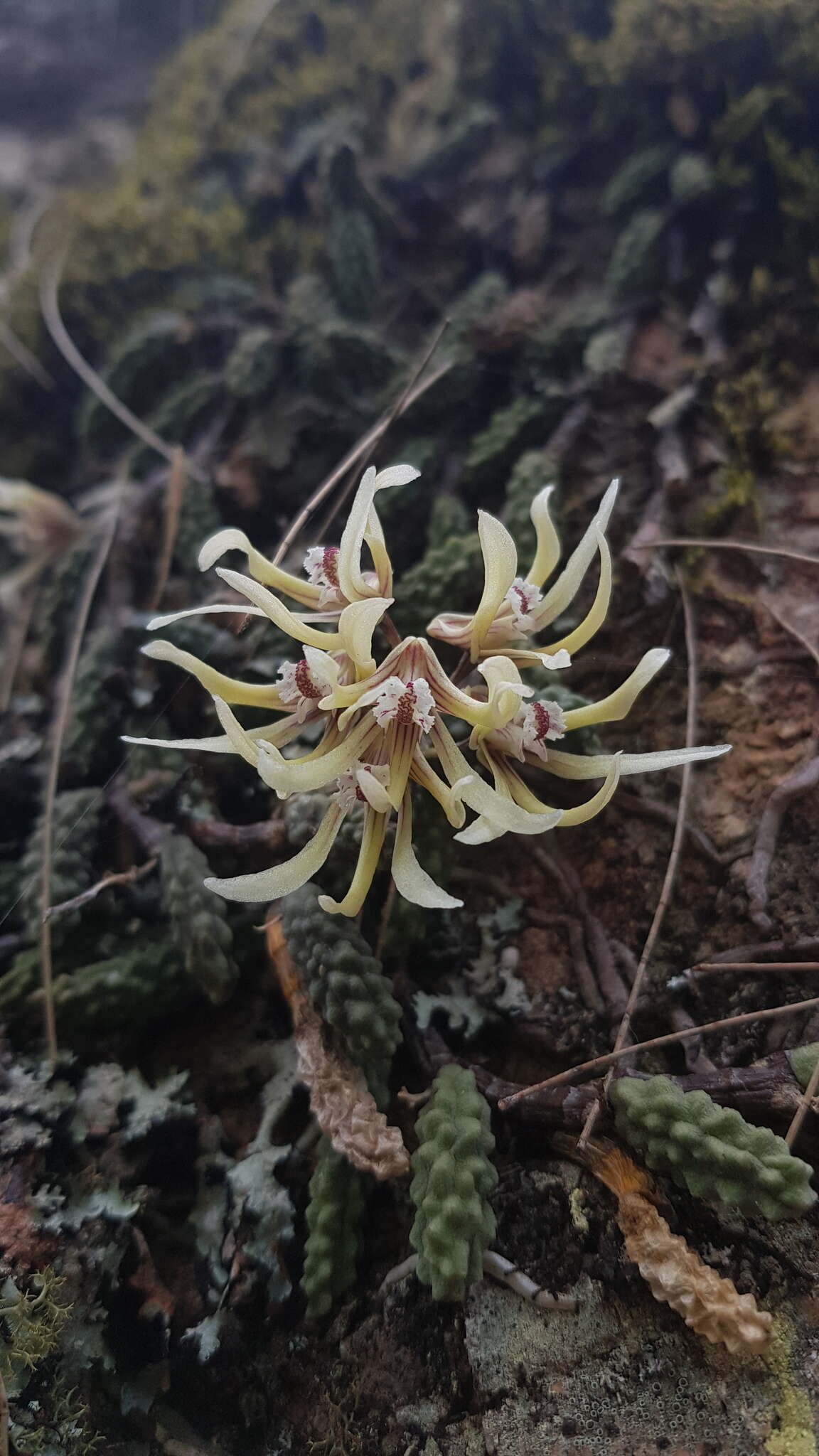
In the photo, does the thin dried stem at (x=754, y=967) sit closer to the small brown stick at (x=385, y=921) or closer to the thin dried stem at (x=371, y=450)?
the small brown stick at (x=385, y=921)

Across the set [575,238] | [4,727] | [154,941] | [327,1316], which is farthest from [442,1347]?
[575,238]

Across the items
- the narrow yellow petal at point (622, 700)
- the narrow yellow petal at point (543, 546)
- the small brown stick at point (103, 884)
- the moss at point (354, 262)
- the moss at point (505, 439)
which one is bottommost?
the small brown stick at point (103, 884)

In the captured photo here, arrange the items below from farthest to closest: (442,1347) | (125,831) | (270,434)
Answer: (270,434) < (125,831) < (442,1347)

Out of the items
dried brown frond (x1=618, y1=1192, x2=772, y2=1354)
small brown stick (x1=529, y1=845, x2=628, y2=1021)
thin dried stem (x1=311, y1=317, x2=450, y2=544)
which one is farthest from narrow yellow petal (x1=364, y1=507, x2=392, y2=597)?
dried brown frond (x1=618, y1=1192, x2=772, y2=1354)

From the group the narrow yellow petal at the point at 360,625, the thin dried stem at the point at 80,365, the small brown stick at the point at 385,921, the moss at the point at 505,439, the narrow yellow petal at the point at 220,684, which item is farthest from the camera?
the thin dried stem at the point at 80,365

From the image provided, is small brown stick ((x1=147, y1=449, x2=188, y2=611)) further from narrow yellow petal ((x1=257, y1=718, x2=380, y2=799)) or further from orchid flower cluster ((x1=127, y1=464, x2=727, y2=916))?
narrow yellow petal ((x1=257, y1=718, x2=380, y2=799))

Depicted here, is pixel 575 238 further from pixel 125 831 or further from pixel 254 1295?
pixel 254 1295

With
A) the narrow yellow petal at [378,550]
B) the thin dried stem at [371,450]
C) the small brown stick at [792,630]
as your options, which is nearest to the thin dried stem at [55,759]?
the thin dried stem at [371,450]
